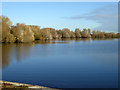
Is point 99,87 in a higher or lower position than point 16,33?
lower

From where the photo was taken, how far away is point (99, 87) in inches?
271

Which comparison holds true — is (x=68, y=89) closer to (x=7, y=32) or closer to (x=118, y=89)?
(x=118, y=89)

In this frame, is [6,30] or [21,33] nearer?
[6,30]

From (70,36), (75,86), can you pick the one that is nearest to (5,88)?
(75,86)

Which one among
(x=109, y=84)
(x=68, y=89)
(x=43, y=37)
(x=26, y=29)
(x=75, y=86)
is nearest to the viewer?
(x=68, y=89)

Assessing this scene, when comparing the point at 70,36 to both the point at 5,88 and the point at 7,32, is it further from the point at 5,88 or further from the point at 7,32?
the point at 5,88

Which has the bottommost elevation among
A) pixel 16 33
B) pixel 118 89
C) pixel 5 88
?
pixel 118 89

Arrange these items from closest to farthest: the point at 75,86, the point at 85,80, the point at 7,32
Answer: the point at 75,86 → the point at 85,80 → the point at 7,32

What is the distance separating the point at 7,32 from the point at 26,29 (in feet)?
21.3

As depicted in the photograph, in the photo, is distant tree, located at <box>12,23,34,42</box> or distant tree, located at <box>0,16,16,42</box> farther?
distant tree, located at <box>12,23,34,42</box>

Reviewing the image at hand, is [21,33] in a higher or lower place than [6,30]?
lower

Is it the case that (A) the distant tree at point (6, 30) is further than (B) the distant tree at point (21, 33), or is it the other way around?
(B) the distant tree at point (21, 33)

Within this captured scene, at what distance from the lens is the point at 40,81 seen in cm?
775

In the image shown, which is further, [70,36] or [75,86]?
[70,36]
